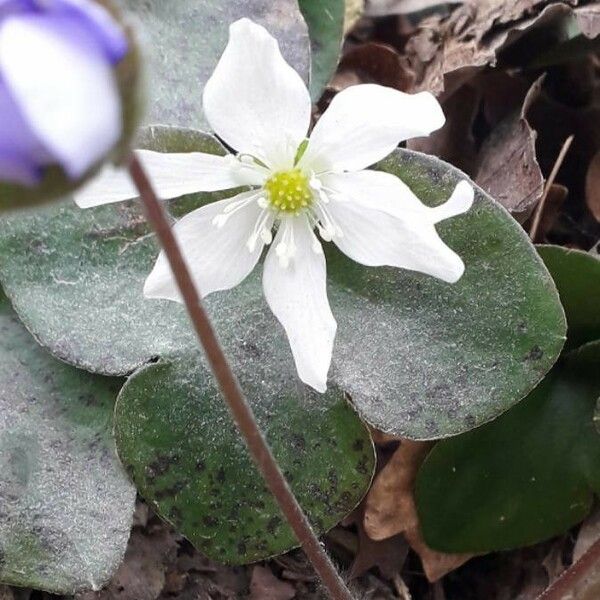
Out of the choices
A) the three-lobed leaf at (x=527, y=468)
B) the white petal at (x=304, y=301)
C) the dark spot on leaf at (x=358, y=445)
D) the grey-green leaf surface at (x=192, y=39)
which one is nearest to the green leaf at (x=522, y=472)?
the three-lobed leaf at (x=527, y=468)

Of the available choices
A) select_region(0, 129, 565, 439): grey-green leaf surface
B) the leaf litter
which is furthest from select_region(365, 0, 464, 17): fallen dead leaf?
select_region(0, 129, 565, 439): grey-green leaf surface

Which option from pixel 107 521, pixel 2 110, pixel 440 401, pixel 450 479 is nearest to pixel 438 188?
pixel 440 401

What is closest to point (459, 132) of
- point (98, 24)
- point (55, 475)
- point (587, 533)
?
point (587, 533)

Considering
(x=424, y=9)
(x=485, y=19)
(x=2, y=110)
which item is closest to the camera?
(x=2, y=110)

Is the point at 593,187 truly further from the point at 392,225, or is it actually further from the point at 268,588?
the point at 268,588

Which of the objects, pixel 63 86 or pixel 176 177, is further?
pixel 176 177

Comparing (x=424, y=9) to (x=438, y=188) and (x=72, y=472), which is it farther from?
(x=72, y=472)
